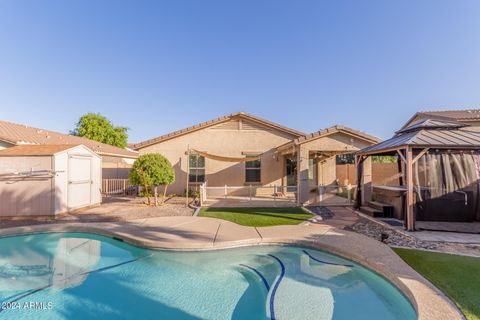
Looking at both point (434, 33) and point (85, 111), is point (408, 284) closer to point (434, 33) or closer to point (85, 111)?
point (434, 33)

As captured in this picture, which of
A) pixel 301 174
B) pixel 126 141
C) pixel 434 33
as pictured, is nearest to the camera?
pixel 301 174

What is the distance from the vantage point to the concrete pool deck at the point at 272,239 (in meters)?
3.86

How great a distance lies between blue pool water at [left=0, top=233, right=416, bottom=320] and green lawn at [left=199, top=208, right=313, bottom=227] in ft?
6.97

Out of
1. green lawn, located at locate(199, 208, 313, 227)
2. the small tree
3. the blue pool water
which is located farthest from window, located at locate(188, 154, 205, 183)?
the blue pool water

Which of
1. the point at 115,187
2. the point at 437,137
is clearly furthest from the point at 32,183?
the point at 437,137

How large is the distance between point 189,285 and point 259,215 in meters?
5.34

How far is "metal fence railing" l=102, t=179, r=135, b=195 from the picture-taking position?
17853mm

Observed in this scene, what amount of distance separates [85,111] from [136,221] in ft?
135

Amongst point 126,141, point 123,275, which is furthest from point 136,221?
point 126,141

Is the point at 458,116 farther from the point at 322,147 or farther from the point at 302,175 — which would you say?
the point at 302,175

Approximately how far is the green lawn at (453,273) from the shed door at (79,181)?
13.0 metres

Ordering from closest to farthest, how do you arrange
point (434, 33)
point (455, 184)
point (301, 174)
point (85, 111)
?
point (455, 184) → point (301, 174) → point (434, 33) → point (85, 111)

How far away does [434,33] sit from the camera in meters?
12.8

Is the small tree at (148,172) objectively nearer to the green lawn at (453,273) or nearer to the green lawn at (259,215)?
the green lawn at (259,215)
